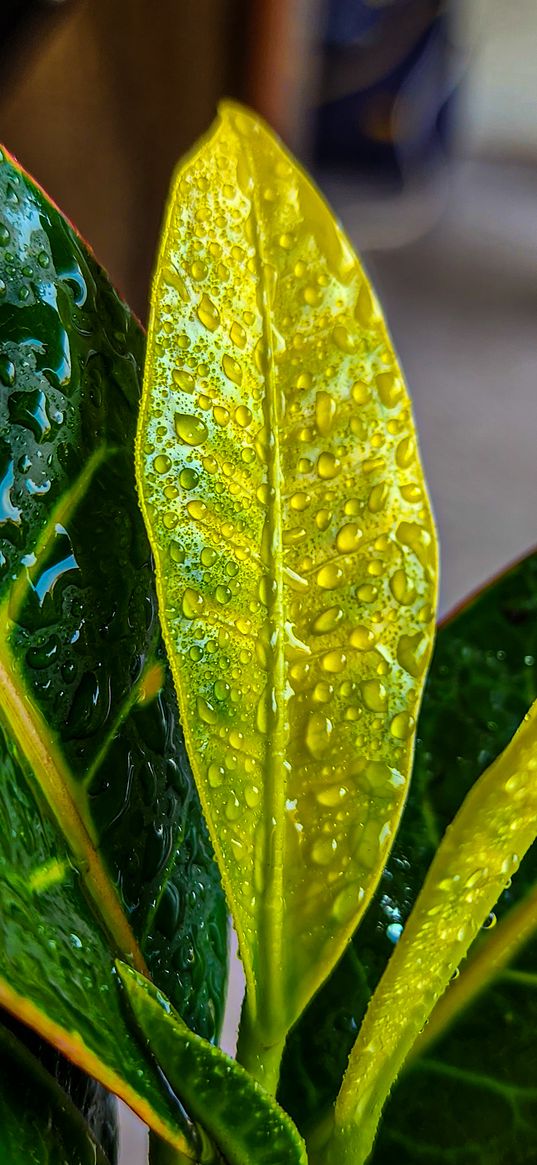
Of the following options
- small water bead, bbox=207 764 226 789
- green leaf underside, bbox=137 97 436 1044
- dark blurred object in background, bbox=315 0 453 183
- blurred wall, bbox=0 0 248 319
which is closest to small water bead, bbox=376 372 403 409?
green leaf underside, bbox=137 97 436 1044

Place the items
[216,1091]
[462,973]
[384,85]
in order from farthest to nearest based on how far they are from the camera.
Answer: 1. [384,85]
2. [462,973]
3. [216,1091]

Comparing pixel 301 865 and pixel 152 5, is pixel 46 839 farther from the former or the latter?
pixel 152 5

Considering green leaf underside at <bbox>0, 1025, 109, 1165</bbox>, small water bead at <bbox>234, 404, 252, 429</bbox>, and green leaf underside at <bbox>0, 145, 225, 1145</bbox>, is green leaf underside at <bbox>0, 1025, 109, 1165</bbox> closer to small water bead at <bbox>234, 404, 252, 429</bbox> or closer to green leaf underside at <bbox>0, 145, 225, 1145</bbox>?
green leaf underside at <bbox>0, 145, 225, 1145</bbox>

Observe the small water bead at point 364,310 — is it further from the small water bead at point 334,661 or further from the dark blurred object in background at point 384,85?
the dark blurred object in background at point 384,85

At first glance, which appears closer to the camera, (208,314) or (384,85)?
(208,314)

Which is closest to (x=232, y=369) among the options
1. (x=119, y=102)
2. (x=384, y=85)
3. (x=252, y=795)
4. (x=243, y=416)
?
(x=243, y=416)

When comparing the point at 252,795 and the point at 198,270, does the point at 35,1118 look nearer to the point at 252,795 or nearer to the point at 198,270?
the point at 252,795
